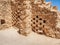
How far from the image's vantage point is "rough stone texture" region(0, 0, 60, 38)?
898 cm

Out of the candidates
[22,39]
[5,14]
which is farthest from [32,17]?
[22,39]

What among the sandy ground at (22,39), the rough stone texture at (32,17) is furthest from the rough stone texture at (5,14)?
the sandy ground at (22,39)

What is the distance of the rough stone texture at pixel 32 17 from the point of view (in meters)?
8.98

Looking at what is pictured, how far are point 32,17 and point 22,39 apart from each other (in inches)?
68.6

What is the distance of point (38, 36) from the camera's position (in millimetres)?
8836

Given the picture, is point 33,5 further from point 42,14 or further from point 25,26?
point 25,26

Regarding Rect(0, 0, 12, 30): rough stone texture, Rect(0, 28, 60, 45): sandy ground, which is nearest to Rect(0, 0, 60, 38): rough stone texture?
Rect(0, 0, 12, 30): rough stone texture

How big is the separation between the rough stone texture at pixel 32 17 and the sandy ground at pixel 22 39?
1.26 feet

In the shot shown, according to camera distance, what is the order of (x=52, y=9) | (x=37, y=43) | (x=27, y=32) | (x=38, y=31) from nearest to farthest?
(x=37, y=43)
(x=27, y=32)
(x=38, y=31)
(x=52, y=9)

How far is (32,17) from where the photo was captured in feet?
30.7

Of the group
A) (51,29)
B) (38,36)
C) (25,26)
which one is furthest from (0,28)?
(51,29)

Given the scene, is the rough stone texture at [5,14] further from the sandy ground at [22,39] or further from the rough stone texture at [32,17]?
the sandy ground at [22,39]

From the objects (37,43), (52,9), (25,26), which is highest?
(52,9)

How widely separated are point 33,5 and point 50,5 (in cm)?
117
